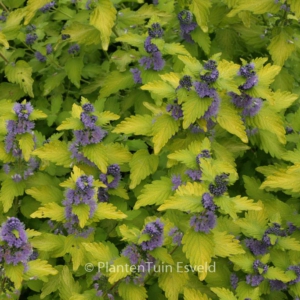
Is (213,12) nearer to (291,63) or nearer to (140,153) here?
(291,63)

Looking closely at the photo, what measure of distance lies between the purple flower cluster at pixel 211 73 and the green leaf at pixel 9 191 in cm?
149

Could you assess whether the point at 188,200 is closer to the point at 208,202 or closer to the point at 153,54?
the point at 208,202

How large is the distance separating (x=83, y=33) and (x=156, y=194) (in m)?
1.47

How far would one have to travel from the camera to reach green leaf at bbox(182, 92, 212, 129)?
2605 mm

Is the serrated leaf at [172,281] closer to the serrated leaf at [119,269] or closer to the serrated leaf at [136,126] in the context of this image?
the serrated leaf at [119,269]

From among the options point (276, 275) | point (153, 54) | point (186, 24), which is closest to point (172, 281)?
point (276, 275)

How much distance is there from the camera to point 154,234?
2410mm

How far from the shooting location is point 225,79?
2609 millimetres

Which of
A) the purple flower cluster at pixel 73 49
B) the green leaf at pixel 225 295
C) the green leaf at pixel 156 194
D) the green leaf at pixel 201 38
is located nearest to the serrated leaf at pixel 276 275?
the green leaf at pixel 225 295

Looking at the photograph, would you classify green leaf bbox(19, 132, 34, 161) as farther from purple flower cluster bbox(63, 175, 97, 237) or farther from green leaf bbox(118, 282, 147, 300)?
green leaf bbox(118, 282, 147, 300)

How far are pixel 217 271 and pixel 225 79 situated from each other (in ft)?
4.06

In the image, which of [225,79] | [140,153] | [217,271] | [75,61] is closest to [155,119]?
[140,153]

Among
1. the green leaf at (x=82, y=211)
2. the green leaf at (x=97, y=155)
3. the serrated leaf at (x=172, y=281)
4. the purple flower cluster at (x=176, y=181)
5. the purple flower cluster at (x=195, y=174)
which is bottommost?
the serrated leaf at (x=172, y=281)

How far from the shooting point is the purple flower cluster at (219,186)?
7.57 ft
